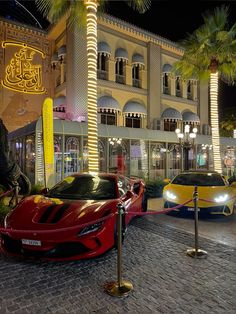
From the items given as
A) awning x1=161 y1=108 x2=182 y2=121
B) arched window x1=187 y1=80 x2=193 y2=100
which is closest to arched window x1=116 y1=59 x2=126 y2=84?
awning x1=161 y1=108 x2=182 y2=121

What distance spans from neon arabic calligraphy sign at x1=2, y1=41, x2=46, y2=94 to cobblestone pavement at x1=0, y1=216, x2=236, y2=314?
1686 centimetres

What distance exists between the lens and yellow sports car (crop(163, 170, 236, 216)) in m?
7.57

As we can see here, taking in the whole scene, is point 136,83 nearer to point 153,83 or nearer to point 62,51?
point 153,83

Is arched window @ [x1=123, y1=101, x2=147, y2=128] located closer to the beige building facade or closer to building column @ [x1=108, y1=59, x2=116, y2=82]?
the beige building facade

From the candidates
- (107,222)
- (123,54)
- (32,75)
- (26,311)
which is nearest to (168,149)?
(123,54)

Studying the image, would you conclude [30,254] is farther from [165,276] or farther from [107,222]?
[165,276]

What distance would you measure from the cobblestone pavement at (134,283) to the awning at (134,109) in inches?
640

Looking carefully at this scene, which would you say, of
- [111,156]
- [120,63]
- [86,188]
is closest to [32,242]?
[86,188]

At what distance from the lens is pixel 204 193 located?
25.8 ft

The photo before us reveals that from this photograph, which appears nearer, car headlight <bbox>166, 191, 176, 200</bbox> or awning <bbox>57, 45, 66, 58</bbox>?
car headlight <bbox>166, 191, 176, 200</bbox>

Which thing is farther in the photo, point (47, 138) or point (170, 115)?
point (170, 115)

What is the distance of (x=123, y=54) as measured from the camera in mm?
20578

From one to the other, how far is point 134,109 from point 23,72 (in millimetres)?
8848

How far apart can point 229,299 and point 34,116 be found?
63.4 ft
